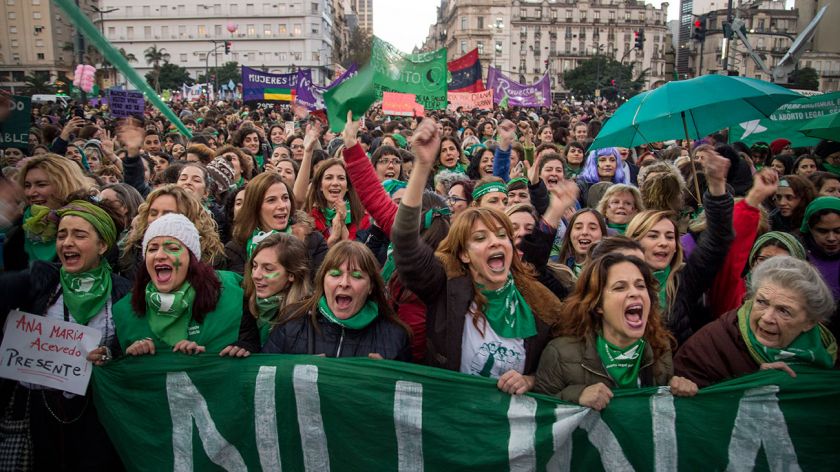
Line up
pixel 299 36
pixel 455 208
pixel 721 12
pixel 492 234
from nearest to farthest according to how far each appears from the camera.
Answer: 1. pixel 492 234
2. pixel 455 208
3. pixel 721 12
4. pixel 299 36

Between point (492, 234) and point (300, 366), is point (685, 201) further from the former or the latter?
point (300, 366)

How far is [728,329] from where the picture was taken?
2.95m

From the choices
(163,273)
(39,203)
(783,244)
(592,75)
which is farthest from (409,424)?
(592,75)

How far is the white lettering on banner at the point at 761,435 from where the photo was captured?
8.74ft

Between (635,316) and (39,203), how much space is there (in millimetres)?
3842

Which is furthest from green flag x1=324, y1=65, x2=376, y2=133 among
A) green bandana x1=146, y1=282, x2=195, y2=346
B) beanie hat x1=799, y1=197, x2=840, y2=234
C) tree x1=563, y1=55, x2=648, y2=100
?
tree x1=563, y1=55, x2=648, y2=100

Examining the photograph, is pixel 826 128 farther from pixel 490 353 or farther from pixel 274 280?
pixel 274 280

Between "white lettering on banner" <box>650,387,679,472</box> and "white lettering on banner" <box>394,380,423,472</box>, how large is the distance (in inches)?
38.8

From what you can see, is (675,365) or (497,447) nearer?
(497,447)

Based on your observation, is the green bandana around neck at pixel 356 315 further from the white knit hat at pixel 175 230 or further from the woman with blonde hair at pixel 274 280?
the white knit hat at pixel 175 230

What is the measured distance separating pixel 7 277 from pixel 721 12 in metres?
96.1

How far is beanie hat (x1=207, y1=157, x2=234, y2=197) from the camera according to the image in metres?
6.07

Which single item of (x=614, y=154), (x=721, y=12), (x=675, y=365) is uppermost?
(x=721, y=12)

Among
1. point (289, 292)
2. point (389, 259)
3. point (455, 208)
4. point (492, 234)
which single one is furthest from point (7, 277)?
point (455, 208)
